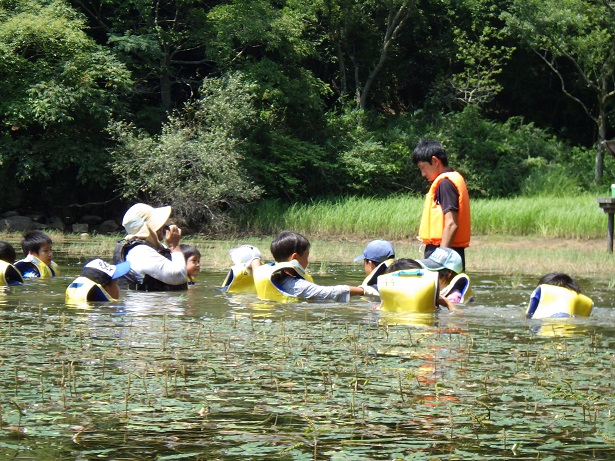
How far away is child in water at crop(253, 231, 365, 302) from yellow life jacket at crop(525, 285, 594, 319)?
77.0 inches

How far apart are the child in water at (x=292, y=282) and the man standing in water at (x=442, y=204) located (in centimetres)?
117

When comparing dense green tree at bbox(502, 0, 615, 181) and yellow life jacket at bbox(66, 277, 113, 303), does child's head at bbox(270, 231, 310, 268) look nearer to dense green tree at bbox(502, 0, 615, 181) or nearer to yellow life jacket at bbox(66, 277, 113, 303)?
yellow life jacket at bbox(66, 277, 113, 303)

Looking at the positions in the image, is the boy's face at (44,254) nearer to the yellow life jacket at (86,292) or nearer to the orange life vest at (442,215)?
the yellow life jacket at (86,292)

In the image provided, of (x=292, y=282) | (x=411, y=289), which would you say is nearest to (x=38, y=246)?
(x=292, y=282)

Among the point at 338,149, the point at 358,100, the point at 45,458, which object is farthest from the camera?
the point at 358,100

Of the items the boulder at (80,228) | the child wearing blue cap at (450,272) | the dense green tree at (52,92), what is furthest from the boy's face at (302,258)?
the boulder at (80,228)

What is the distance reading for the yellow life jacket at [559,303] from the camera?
10.1 meters

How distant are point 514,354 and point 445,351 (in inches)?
19.2

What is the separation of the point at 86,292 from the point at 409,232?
642 inches

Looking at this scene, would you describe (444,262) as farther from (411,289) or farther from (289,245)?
(289,245)

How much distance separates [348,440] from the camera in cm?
536

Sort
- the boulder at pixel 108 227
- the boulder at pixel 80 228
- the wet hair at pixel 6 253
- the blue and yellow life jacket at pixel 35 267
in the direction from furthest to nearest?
1. the boulder at pixel 108 227
2. the boulder at pixel 80 228
3. the blue and yellow life jacket at pixel 35 267
4. the wet hair at pixel 6 253

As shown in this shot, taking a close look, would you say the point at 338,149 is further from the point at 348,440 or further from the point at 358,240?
the point at 348,440

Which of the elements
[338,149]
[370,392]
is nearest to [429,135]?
[338,149]
